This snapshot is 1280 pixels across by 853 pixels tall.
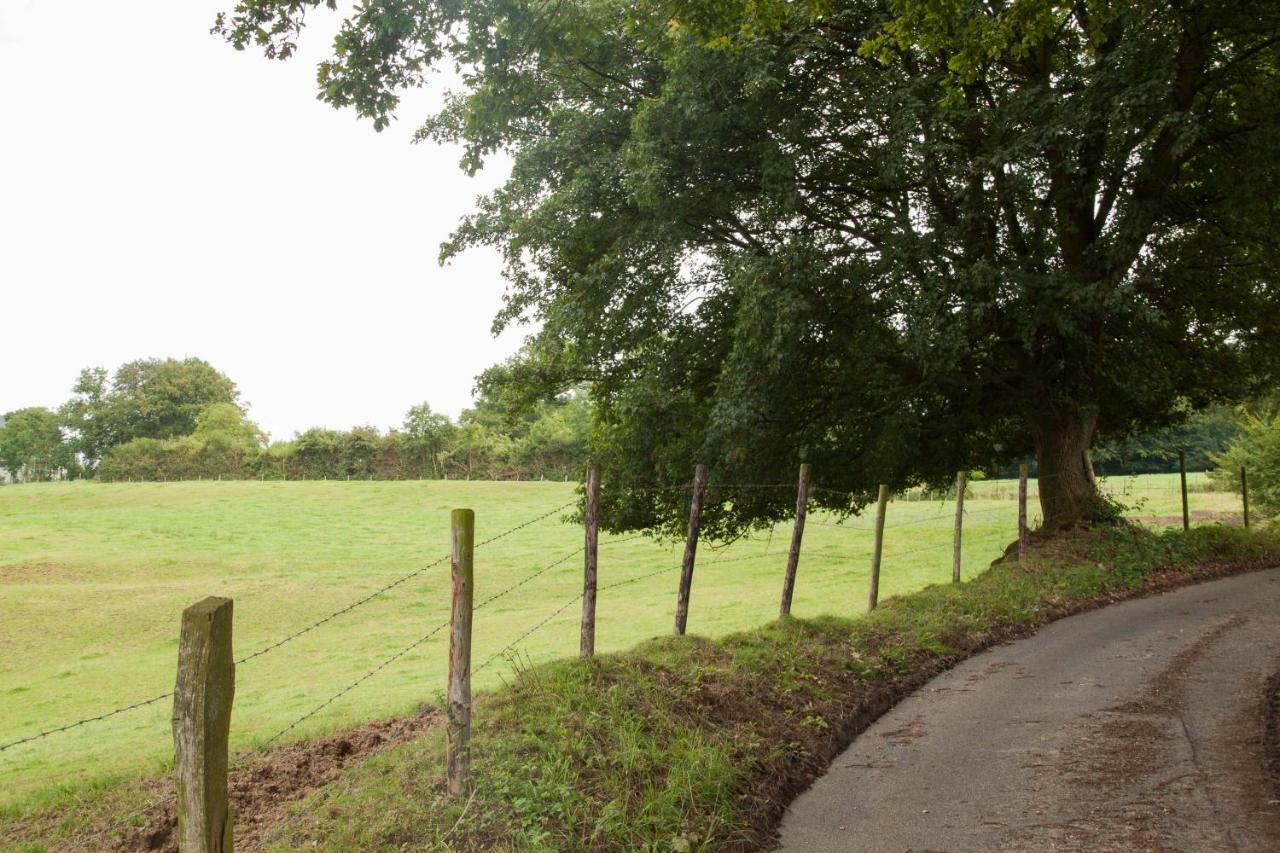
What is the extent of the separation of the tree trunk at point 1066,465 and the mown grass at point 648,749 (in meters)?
9.17

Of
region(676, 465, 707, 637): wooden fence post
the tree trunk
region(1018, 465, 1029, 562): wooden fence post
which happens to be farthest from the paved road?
the tree trunk

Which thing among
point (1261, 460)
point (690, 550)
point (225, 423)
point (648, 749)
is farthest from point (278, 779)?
point (225, 423)

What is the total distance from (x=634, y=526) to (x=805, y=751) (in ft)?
44.3

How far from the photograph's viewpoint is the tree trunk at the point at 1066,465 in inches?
756

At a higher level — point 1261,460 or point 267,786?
point 1261,460

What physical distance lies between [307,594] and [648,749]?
83.9ft

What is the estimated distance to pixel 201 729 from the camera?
4.08 meters

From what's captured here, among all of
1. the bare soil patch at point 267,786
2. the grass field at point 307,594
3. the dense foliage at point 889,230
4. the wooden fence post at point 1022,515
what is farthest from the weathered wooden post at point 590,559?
the wooden fence post at point 1022,515

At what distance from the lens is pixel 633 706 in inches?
287

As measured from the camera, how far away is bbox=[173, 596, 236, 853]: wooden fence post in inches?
160

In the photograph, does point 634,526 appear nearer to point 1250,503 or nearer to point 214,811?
point 214,811

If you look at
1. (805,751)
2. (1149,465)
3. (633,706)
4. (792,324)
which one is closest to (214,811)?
(633,706)

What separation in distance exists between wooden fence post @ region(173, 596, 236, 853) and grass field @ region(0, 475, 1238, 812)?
5.95 meters

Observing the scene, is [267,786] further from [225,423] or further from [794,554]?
[225,423]
